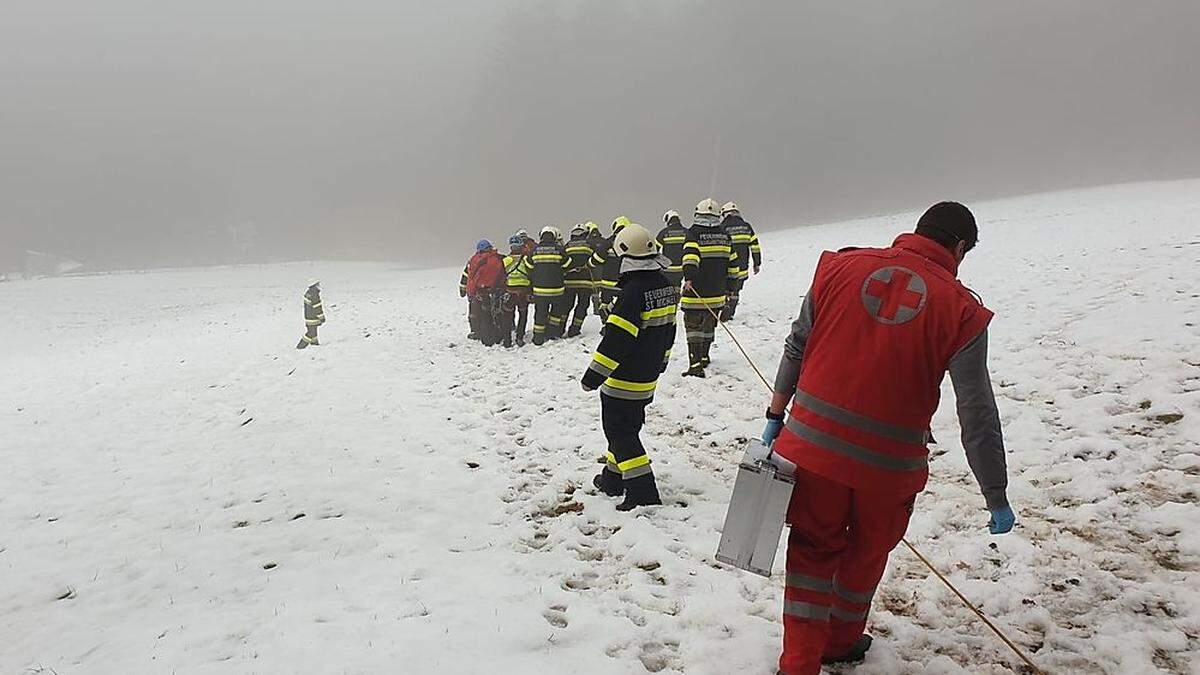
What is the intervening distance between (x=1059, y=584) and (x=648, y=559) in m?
2.88

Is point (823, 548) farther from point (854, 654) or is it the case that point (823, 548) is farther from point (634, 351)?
point (634, 351)

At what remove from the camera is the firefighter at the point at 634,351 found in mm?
5484

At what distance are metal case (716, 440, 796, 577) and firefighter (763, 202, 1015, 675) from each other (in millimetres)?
115

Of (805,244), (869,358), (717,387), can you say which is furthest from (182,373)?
(805,244)

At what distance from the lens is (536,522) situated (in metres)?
5.79

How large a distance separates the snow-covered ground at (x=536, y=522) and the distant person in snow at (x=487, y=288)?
198 cm

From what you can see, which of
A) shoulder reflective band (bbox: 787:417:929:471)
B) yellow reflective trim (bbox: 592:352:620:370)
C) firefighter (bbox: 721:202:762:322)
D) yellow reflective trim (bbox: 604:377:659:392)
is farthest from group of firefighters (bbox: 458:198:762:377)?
shoulder reflective band (bbox: 787:417:929:471)

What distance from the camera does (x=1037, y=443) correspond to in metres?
6.24

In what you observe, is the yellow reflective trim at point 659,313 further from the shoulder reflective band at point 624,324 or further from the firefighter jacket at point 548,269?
the firefighter jacket at point 548,269

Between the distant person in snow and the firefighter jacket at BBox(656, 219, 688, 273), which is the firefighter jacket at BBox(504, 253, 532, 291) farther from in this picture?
the firefighter jacket at BBox(656, 219, 688, 273)

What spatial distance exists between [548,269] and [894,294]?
10.8 meters

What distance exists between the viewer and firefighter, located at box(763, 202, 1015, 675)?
290cm

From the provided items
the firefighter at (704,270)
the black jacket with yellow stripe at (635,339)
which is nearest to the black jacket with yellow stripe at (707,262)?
the firefighter at (704,270)

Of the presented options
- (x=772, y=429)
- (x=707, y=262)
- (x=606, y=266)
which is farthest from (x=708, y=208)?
(x=772, y=429)
